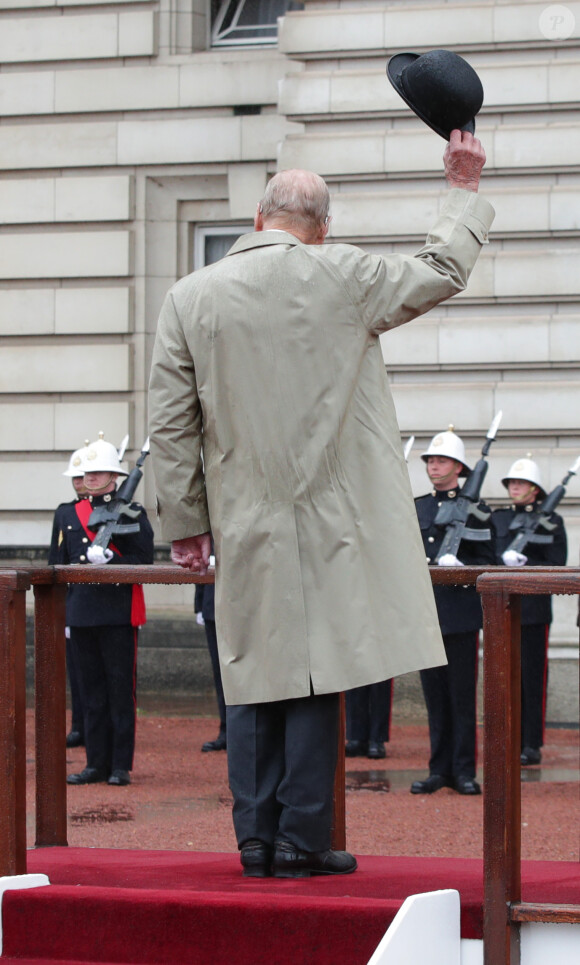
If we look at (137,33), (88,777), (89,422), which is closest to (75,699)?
(88,777)

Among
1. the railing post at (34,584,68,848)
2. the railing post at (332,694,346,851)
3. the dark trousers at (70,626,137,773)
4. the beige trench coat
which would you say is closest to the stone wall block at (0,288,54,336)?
the dark trousers at (70,626,137,773)

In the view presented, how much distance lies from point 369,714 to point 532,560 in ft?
4.47

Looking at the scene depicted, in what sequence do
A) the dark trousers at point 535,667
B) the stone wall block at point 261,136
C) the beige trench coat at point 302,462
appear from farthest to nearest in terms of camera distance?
the stone wall block at point 261,136, the dark trousers at point 535,667, the beige trench coat at point 302,462

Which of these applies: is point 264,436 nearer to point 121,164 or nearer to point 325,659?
point 325,659

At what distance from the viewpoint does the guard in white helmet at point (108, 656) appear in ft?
27.9

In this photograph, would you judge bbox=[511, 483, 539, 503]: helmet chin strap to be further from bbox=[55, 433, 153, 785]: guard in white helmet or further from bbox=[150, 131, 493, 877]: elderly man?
bbox=[150, 131, 493, 877]: elderly man

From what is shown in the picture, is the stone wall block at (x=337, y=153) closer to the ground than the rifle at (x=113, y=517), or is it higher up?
higher up

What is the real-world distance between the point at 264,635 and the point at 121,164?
30.1 ft

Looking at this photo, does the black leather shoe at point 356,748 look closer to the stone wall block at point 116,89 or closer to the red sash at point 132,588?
the red sash at point 132,588

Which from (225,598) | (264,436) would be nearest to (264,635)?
(225,598)

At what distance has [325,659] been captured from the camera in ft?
12.3

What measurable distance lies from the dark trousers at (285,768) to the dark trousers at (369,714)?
5224mm

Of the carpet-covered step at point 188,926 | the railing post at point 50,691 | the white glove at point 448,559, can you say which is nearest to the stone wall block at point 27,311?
the white glove at point 448,559

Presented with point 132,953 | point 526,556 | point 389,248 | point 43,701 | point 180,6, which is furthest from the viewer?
point 180,6
